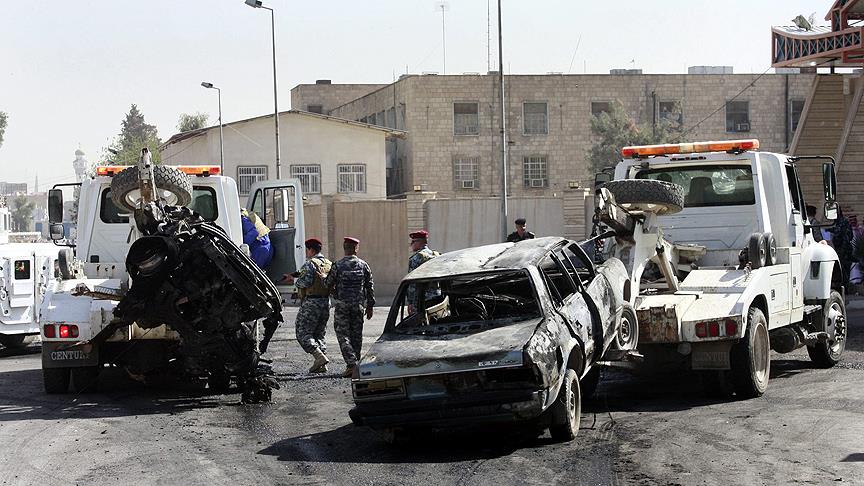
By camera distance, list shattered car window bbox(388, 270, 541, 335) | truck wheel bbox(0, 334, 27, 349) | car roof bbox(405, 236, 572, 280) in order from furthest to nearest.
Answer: truck wheel bbox(0, 334, 27, 349) < car roof bbox(405, 236, 572, 280) < shattered car window bbox(388, 270, 541, 335)

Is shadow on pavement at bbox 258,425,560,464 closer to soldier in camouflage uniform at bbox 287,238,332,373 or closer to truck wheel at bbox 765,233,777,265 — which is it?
truck wheel at bbox 765,233,777,265

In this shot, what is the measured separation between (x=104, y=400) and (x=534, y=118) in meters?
47.2

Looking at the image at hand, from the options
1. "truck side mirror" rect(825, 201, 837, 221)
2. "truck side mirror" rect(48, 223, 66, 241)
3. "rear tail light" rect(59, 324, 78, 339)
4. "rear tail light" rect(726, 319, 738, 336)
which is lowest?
"rear tail light" rect(59, 324, 78, 339)

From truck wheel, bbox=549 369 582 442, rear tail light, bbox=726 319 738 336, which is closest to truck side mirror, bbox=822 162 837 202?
rear tail light, bbox=726 319 738 336

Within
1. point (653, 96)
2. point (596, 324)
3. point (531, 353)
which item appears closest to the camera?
point (531, 353)

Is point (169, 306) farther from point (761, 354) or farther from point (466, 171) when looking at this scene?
point (466, 171)

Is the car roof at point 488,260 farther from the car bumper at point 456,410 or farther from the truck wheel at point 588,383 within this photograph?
the truck wheel at point 588,383

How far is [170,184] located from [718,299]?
5.82 meters

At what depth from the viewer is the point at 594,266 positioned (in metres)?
11.4

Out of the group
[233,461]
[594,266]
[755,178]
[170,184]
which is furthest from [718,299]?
[170,184]

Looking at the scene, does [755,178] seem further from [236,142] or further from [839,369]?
[236,142]

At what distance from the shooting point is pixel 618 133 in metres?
57.3

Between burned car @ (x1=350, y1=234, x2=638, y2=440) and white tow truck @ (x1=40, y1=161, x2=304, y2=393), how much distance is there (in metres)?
3.48

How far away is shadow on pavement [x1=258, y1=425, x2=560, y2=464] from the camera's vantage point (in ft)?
30.6
